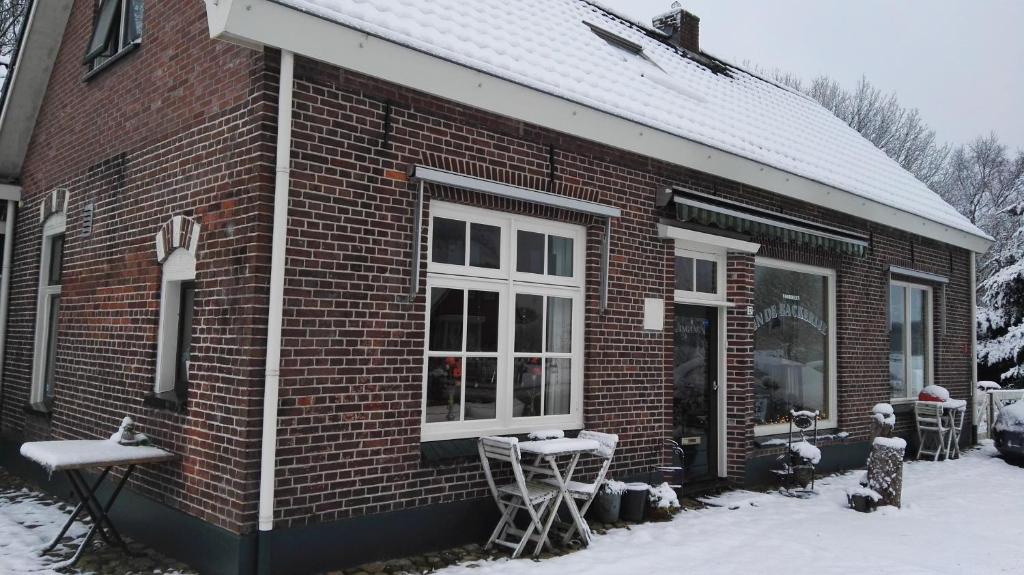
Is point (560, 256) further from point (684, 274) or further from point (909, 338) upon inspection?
point (909, 338)

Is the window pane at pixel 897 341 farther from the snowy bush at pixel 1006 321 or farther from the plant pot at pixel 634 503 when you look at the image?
the snowy bush at pixel 1006 321

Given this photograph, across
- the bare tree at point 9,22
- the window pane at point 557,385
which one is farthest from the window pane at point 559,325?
the bare tree at point 9,22

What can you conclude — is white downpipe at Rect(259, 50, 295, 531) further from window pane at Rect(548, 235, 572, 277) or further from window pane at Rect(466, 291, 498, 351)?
window pane at Rect(548, 235, 572, 277)

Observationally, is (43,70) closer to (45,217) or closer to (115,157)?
(45,217)

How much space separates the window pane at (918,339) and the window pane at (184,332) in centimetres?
1064

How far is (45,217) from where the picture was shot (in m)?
9.00

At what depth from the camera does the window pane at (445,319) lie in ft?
20.6

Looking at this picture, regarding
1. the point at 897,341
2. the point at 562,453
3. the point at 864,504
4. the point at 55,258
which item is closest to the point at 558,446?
the point at 562,453

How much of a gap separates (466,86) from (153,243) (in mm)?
2976

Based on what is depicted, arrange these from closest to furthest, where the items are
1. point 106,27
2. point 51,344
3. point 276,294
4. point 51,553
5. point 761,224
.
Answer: point 276,294
point 51,553
point 106,27
point 761,224
point 51,344

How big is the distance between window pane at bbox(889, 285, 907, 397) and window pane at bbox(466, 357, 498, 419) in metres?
7.64

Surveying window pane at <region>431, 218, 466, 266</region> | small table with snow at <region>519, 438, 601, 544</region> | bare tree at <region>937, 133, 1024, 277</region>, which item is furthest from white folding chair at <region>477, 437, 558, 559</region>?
bare tree at <region>937, 133, 1024, 277</region>

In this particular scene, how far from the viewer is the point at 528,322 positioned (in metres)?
6.92

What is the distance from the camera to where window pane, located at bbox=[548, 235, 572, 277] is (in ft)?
23.4
